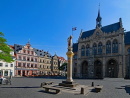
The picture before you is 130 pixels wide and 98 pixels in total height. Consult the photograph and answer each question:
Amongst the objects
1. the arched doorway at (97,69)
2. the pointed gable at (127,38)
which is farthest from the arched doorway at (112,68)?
the pointed gable at (127,38)

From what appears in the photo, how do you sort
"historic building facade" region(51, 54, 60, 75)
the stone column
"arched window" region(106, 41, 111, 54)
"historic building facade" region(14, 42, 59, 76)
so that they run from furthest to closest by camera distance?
"historic building facade" region(51, 54, 60, 75) < "historic building facade" region(14, 42, 59, 76) < "arched window" region(106, 41, 111, 54) < the stone column

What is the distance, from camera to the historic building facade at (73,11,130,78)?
46.3m

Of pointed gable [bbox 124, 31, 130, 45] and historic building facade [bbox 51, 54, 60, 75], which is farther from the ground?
pointed gable [bbox 124, 31, 130, 45]

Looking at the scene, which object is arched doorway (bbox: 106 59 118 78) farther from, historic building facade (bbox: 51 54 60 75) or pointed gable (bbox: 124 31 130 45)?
historic building facade (bbox: 51 54 60 75)

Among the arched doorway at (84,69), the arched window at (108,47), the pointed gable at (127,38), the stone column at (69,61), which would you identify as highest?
the pointed gable at (127,38)

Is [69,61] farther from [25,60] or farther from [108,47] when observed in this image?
[25,60]

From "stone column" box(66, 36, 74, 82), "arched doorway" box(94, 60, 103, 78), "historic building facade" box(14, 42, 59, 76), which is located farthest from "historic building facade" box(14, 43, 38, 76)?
"stone column" box(66, 36, 74, 82)

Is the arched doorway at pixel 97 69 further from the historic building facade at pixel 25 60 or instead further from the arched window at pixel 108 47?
the historic building facade at pixel 25 60

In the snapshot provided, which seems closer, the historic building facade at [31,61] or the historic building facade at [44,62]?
the historic building facade at [31,61]

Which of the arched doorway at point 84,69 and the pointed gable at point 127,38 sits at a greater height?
the pointed gable at point 127,38

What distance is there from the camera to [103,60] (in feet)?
165

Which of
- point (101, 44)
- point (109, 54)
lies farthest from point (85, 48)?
point (109, 54)

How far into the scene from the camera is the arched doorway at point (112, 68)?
4863 cm

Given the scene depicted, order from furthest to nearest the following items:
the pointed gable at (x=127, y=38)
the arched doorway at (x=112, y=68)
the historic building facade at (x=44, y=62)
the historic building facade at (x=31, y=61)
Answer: the historic building facade at (x=44, y=62) < the historic building facade at (x=31, y=61) < the arched doorway at (x=112, y=68) < the pointed gable at (x=127, y=38)
